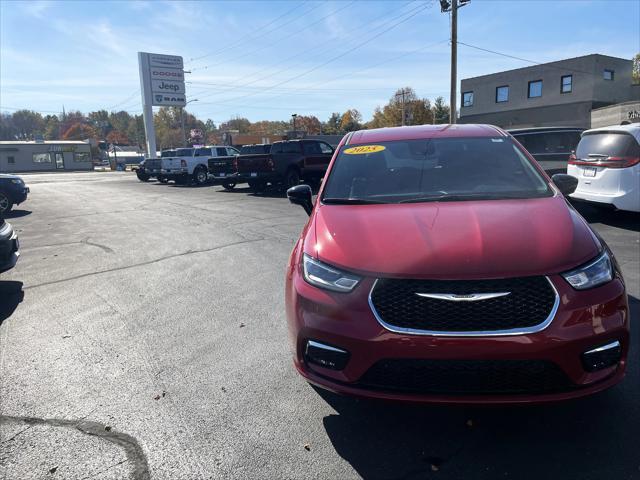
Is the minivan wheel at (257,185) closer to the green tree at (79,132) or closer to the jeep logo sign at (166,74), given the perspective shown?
the jeep logo sign at (166,74)

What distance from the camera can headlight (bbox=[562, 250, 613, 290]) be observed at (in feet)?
7.63

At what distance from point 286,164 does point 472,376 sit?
15.2 m

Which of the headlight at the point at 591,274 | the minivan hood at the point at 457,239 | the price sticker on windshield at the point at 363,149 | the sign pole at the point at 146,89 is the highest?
the sign pole at the point at 146,89

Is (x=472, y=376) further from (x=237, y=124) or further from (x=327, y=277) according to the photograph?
(x=237, y=124)

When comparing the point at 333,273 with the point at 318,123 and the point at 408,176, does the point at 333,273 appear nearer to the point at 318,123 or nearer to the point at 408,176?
the point at 408,176

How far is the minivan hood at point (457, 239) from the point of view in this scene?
233 centimetres

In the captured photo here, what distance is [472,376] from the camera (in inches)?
87.5

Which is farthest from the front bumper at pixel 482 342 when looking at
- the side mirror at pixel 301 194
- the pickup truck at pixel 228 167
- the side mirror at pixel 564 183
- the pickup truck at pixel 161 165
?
the pickup truck at pixel 161 165

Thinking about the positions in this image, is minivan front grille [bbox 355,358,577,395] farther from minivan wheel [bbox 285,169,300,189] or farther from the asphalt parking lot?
minivan wheel [bbox 285,169,300,189]

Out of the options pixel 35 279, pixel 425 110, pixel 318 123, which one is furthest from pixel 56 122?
pixel 35 279

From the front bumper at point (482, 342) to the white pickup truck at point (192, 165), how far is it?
74.0 ft

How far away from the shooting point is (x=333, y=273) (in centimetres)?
252

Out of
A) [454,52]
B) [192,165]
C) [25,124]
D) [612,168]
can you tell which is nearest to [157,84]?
[192,165]

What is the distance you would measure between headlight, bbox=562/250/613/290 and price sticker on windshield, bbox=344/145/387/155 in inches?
78.9
